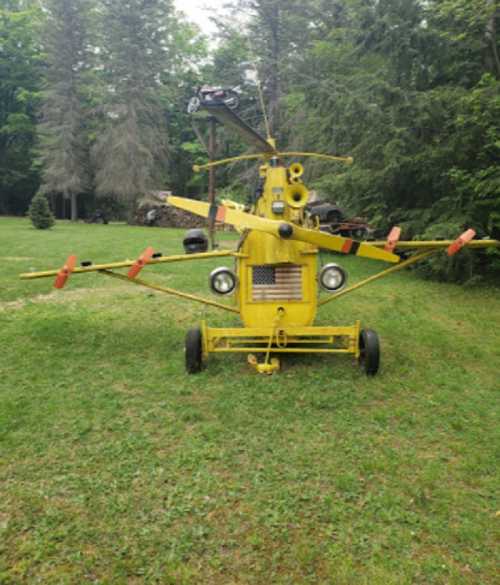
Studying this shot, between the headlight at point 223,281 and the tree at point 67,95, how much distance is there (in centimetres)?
3139

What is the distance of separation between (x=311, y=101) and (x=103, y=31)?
28.1 meters

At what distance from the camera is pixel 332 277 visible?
18.6 ft

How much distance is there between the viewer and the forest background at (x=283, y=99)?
35.7 feet

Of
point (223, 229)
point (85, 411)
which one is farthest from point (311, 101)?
point (223, 229)

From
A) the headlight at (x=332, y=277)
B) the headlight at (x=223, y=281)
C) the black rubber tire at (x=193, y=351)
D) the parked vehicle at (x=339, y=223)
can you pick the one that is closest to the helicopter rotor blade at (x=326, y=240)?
the headlight at (x=332, y=277)

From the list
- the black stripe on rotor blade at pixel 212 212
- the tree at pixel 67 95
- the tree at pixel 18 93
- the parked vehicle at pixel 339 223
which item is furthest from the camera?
the tree at pixel 18 93

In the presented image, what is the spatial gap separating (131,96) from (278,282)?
107ft

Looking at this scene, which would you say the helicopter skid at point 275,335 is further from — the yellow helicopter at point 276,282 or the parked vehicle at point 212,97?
the parked vehicle at point 212,97

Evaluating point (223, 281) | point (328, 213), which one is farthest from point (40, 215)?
point (223, 281)

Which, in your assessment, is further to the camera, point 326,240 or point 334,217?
point 334,217

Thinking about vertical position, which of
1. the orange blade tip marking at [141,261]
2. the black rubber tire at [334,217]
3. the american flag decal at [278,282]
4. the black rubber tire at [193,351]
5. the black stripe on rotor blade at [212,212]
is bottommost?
the black rubber tire at [193,351]

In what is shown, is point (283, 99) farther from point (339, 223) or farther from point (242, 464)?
point (242, 464)

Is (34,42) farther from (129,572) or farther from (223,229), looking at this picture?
(129,572)

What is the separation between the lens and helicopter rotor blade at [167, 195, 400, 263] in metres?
4.70
